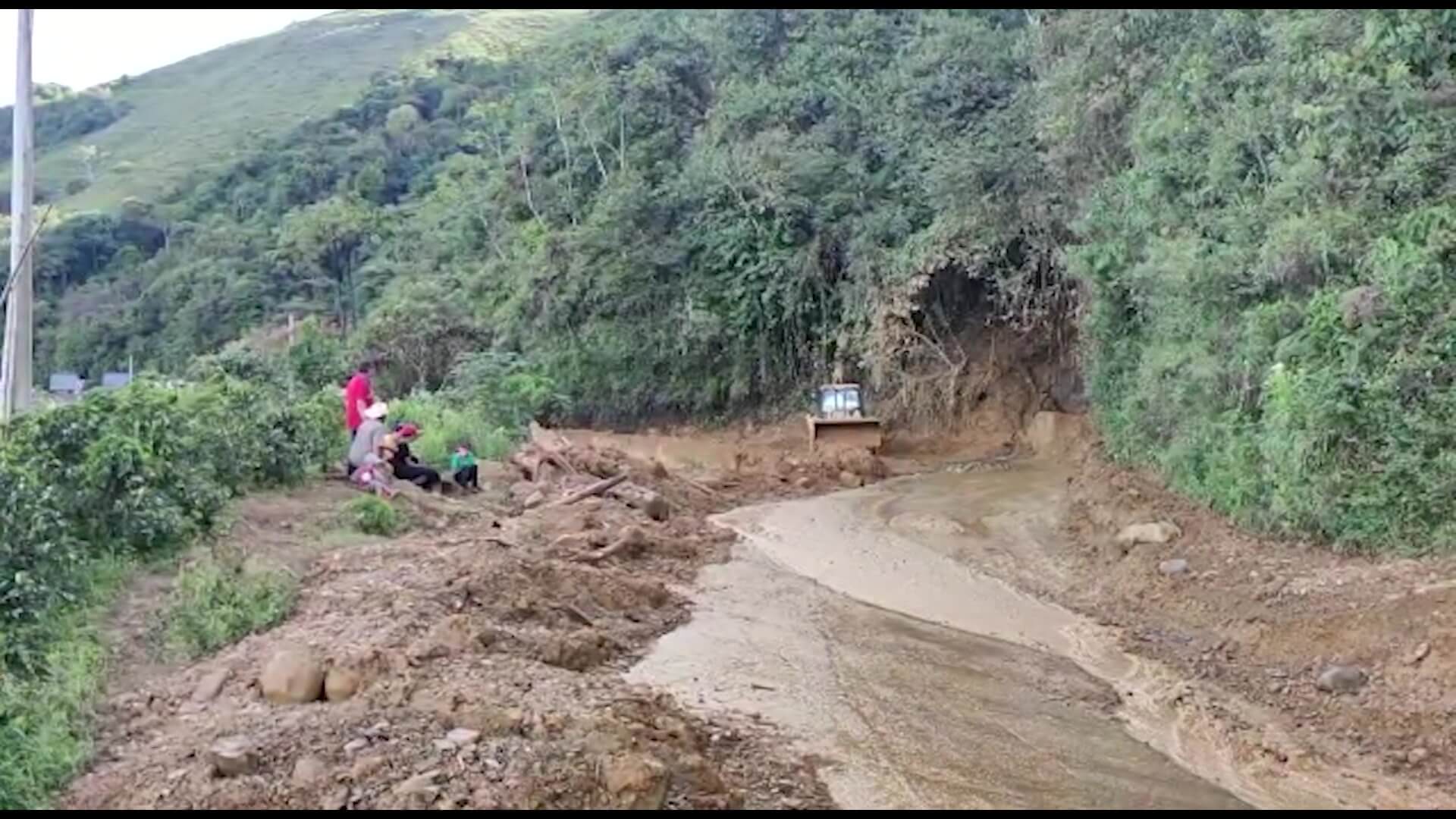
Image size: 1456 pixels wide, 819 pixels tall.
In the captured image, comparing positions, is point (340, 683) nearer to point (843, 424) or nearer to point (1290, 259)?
point (1290, 259)

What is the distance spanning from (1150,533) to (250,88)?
79.6 m

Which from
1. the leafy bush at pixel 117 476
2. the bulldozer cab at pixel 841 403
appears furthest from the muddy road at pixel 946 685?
the bulldozer cab at pixel 841 403

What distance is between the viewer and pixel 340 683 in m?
6.19

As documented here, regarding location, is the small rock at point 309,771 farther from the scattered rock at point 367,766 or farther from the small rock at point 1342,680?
the small rock at point 1342,680

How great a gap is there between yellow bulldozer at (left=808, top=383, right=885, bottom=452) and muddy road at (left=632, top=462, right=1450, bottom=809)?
331 inches

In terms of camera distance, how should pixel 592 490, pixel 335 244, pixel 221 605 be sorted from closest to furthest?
pixel 221 605
pixel 592 490
pixel 335 244

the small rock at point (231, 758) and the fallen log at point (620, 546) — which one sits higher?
the small rock at point (231, 758)

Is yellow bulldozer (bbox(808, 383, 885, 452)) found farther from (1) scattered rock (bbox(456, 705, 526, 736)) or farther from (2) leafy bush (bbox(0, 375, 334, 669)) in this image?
(1) scattered rock (bbox(456, 705, 526, 736))

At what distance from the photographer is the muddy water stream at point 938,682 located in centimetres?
642

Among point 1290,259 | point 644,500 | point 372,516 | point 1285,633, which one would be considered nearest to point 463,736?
point 372,516

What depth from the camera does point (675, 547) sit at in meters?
12.1

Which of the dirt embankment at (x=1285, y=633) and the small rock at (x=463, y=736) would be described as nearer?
the small rock at (x=463, y=736)

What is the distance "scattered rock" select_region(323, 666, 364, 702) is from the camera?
20.2ft

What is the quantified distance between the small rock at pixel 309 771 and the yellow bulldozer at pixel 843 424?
1671 centimetres
